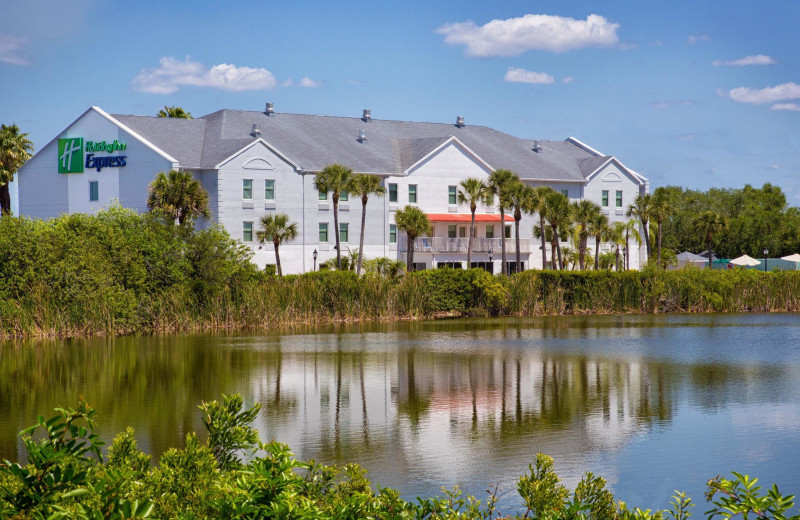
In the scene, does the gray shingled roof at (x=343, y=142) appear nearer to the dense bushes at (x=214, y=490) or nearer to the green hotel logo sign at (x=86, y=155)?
the green hotel logo sign at (x=86, y=155)

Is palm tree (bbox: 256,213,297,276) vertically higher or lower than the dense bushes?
higher

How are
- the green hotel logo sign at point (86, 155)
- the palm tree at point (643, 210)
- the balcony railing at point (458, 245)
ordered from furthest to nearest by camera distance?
1. the palm tree at point (643, 210)
2. the balcony railing at point (458, 245)
3. the green hotel logo sign at point (86, 155)

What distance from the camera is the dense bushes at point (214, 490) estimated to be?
17.7 ft

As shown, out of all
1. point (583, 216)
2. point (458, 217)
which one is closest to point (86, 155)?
point (458, 217)

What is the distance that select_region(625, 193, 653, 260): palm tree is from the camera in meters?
72.2

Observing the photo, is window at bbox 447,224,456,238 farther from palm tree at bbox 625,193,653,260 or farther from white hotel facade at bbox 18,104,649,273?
palm tree at bbox 625,193,653,260

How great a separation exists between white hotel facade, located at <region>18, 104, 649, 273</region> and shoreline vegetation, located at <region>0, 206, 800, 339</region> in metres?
18.7

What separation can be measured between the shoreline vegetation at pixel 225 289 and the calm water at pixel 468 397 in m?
2.50

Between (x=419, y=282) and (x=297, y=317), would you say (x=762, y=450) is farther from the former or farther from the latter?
(x=419, y=282)

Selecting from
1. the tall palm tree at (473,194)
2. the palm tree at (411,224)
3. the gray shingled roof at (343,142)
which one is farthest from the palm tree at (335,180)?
the tall palm tree at (473,194)

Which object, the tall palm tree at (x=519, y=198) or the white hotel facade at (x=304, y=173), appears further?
the white hotel facade at (x=304, y=173)

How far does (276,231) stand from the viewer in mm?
61344

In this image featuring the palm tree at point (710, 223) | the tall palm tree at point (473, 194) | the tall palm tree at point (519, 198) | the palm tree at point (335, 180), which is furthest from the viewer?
the palm tree at point (710, 223)

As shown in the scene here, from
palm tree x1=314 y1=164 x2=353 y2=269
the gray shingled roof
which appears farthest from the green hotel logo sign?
palm tree x1=314 y1=164 x2=353 y2=269
